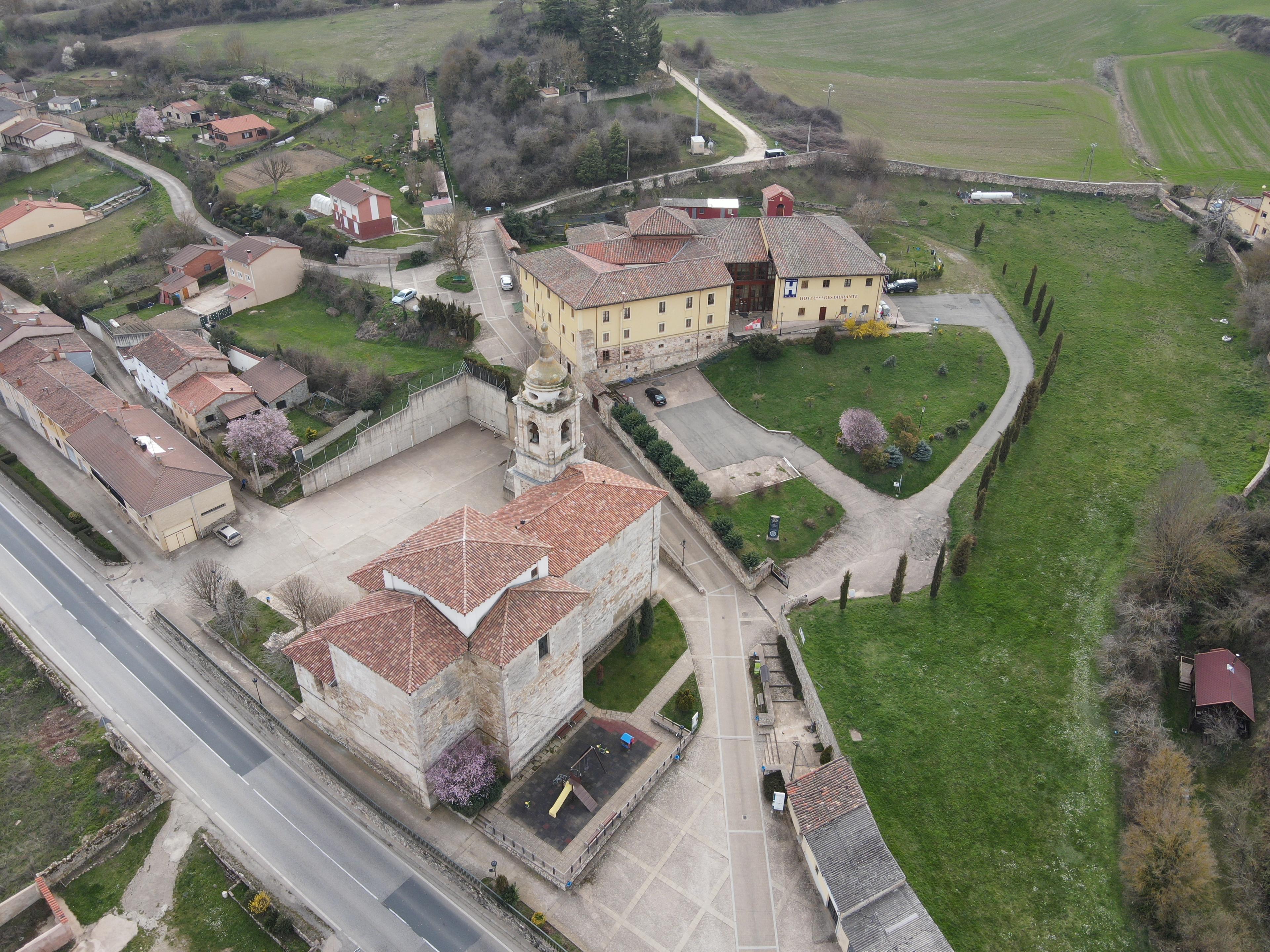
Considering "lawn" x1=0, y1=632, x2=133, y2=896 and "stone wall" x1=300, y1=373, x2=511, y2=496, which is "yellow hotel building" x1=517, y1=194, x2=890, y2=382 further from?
"lawn" x1=0, y1=632, x2=133, y2=896

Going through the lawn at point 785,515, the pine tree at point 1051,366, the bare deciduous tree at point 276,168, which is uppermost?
the bare deciduous tree at point 276,168

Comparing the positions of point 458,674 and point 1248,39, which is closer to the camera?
point 458,674

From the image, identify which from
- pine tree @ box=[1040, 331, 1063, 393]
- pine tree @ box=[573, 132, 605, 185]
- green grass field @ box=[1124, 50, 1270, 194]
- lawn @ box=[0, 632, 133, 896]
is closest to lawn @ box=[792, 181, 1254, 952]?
pine tree @ box=[1040, 331, 1063, 393]

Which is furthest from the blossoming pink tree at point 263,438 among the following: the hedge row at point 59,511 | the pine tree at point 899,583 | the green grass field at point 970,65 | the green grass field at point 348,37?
the green grass field at point 970,65

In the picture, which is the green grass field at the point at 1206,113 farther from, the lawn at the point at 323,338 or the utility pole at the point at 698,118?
the lawn at the point at 323,338

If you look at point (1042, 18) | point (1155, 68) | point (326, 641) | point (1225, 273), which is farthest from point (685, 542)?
point (1042, 18)

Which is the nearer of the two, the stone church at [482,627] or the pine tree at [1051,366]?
the stone church at [482,627]

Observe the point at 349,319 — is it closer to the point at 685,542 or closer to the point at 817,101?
the point at 685,542
